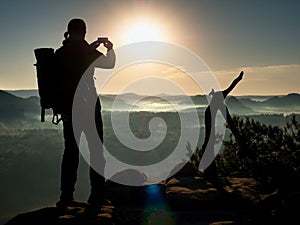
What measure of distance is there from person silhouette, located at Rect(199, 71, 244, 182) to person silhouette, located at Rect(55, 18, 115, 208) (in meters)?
4.43

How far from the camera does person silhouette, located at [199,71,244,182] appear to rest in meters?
10.8

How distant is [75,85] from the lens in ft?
22.8

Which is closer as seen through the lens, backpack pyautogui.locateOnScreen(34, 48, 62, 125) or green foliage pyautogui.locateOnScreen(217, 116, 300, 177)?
backpack pyautogui.locateOnScreen(34, 48, 62, 125)

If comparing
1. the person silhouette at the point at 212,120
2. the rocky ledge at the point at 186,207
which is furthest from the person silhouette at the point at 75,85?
the person silhouette at the point at 212,120

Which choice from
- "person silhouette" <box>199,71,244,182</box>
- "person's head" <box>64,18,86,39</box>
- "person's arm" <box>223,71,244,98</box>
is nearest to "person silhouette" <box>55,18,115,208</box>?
"person's head" <box>64,18,86,39</box>

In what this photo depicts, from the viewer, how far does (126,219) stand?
8492 millimetres

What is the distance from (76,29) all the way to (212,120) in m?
5.78

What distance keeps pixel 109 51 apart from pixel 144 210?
399 centimetres

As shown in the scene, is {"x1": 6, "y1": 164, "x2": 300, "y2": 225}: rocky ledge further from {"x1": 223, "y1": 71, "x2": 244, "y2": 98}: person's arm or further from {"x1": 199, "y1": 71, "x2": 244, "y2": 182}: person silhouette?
{"x1": 223, "y1": 71, "x2": 244, "y2": 98}: person's arm

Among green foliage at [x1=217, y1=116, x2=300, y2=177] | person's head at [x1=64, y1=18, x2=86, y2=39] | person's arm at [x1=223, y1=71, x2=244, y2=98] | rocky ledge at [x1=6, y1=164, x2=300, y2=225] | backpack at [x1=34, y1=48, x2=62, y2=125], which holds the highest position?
person's head at [x1=64, y1=18, x2=86, y2=39]

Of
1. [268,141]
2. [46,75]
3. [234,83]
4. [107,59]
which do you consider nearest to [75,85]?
[46,75]

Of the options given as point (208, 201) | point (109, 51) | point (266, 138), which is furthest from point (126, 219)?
point (266, 138)

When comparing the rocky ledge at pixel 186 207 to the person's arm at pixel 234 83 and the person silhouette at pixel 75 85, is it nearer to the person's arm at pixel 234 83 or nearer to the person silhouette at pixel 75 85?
the person silhouette at pixel 75 85

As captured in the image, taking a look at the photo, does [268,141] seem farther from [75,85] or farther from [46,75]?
[46,75]
